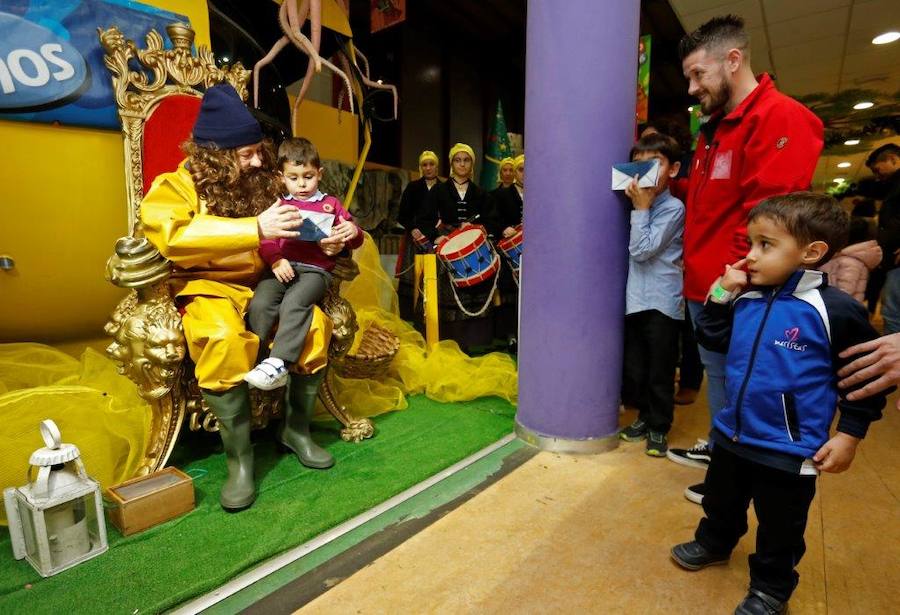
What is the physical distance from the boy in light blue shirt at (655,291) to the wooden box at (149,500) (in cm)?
202

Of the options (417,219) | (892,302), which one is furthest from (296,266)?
(892,302)

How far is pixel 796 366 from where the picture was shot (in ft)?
4.22

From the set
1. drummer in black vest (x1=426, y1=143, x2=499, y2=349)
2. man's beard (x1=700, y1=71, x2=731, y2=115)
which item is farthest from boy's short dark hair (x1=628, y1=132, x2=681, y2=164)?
drummer in black vest (x1=426, y1=143, x2=499, y2=349)

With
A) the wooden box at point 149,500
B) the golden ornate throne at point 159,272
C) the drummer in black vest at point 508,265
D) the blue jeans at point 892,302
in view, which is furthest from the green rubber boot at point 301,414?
the blue jeans at point 892,302

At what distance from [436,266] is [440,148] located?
3.76 m

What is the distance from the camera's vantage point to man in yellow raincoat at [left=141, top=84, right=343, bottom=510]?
1842 mm

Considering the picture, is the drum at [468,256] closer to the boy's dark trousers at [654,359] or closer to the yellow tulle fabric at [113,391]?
the yellow tulle fabric at [113,391]

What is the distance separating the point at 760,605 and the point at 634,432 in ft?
4.12

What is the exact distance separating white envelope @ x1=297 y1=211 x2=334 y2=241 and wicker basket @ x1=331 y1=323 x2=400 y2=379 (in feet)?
3.17

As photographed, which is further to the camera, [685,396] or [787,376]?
[685,396]

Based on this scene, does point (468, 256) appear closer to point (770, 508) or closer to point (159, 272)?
point (159, 272)

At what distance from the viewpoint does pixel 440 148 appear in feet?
23.6

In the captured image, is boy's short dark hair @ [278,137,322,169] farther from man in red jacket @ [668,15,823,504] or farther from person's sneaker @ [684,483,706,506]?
person's sneaker @ [684,483,706,506]

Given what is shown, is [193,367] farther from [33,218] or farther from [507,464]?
[507,464]
